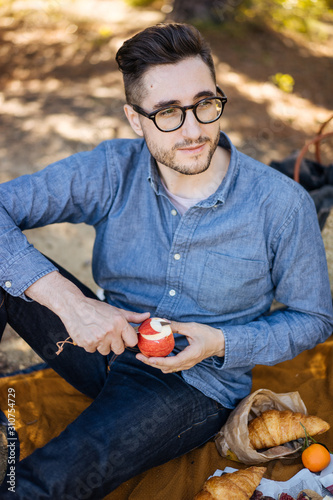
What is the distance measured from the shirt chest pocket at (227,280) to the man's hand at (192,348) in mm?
212

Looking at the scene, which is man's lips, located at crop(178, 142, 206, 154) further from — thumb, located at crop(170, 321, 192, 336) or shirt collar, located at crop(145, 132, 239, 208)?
thumb, located at crop(170, 321, 192, 336)

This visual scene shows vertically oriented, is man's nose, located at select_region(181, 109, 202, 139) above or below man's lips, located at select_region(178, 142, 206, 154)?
above

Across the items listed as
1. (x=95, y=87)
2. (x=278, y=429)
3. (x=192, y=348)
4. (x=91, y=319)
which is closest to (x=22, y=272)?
(x=91, y=319)

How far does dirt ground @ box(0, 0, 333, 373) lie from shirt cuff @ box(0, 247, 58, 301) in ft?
6.90

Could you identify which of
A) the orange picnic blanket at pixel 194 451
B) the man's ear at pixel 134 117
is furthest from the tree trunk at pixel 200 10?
the orange picnic blanket at pixel 194 451

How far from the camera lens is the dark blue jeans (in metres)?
1.98

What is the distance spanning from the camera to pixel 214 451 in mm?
2590

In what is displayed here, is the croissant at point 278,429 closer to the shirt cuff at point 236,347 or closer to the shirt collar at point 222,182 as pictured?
the shirt cuff at point 236,347

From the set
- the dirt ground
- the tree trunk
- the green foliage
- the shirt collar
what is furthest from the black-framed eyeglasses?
the green foliage

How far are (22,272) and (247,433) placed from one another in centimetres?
142

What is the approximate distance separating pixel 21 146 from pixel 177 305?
4.14 m

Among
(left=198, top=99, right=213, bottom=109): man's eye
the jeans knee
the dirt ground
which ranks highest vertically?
(left=198, top=99, right=213, bottom=109): man's eye

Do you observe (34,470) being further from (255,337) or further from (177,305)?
(255,337)

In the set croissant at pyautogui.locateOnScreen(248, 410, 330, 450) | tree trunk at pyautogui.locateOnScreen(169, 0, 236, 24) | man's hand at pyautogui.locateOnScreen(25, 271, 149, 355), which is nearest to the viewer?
man's hand at pyautogui.locateOnScreen(25, 271, 149, 355)
